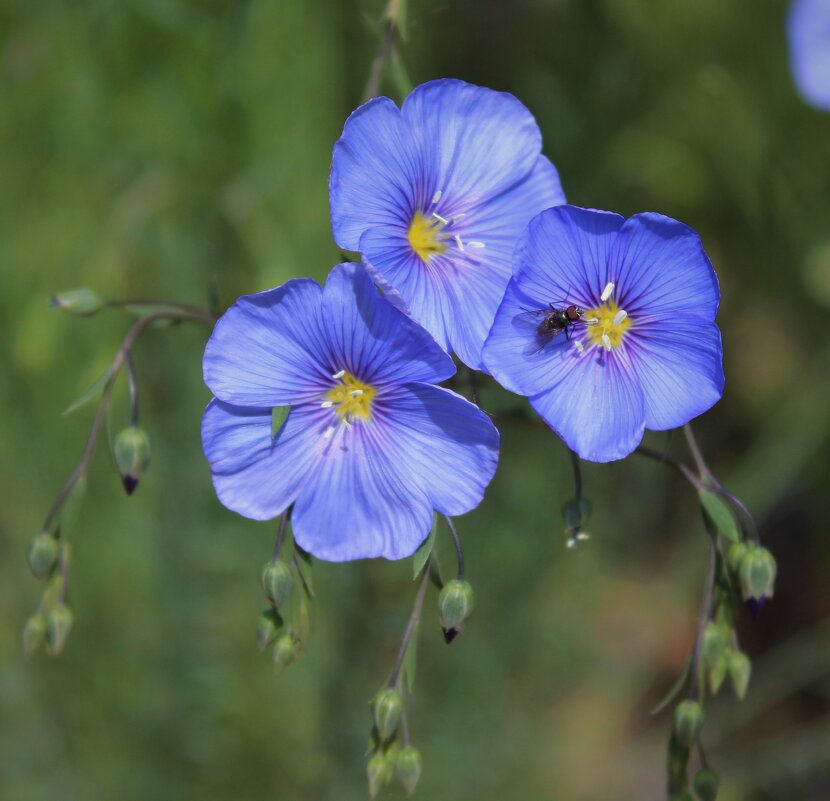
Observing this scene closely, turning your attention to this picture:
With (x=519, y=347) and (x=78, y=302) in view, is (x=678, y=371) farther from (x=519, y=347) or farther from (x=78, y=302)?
(x=78, y=302)

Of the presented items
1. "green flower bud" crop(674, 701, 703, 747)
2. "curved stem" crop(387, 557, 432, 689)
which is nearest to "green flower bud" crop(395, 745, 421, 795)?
"curved stem" crop(387, 557, 432, 689)

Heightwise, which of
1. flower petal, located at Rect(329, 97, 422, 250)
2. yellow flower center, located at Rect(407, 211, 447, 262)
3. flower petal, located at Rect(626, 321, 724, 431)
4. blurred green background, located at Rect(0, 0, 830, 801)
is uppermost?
flower petal, located at Rect(329, 97, 422, 250)

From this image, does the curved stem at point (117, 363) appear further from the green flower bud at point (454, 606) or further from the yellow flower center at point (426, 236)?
the green flower bud at point (454, 606)

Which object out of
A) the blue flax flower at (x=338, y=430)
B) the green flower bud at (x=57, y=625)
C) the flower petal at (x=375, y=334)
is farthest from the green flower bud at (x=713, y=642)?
the green flower bud at (x=57, y=625)

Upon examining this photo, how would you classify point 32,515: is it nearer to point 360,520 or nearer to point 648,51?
point 360,520

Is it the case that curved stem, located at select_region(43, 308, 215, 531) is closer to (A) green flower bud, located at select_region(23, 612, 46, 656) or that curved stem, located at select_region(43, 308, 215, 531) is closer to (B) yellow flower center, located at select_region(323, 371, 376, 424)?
(A) green flower bud, located at select_region(23, 612, 46, 656)
